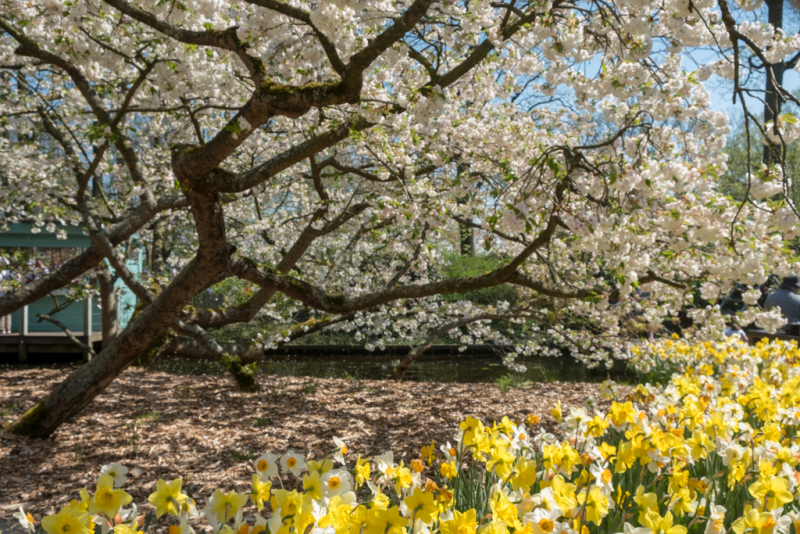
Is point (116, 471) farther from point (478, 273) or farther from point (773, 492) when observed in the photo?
point (478, 273)

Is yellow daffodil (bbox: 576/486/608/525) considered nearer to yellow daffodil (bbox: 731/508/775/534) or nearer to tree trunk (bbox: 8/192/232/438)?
yellow daffodil (bbox: 731/508/775/534)

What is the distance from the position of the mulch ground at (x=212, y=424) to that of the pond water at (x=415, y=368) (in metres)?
2.86

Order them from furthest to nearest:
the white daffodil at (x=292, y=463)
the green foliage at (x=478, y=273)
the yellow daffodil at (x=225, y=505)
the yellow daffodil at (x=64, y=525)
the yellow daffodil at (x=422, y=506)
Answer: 1. the green foliage at (x=478, y=273)
2. the white daffodil at (x=292, y=463)
3. the yellow daffodil at (x=225, y=505)
4. the yellow daffodil at (x=422, y=506)
5. the yellow daffodil at (x=64, y=525)

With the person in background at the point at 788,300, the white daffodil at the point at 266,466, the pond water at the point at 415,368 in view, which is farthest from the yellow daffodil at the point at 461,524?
the pond water at the point at 415,368

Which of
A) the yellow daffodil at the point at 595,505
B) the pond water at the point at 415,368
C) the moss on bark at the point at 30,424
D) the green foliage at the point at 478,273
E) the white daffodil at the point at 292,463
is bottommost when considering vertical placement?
the pond water at the point at 415,368

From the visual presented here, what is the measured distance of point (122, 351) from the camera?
13.2ft

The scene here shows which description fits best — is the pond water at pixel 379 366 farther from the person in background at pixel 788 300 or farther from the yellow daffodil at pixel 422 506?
the yellow daffodil at pixel 422 506

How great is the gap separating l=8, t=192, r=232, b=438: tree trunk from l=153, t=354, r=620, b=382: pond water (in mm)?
5234

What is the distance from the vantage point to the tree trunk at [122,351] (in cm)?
382

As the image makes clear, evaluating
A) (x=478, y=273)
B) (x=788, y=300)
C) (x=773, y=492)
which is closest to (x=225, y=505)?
(x=773, y=492)

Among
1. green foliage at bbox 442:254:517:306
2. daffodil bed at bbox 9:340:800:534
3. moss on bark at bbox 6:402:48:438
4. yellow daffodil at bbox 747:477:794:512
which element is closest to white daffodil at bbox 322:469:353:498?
daffodil bed at bbox 9:340:800:534

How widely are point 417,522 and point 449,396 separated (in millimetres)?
4749

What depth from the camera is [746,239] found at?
3.42 metres

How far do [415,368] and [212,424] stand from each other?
6.49 metres
